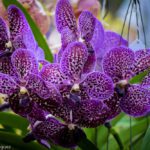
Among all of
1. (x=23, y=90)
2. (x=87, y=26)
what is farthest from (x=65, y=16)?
(x=23, y=90)

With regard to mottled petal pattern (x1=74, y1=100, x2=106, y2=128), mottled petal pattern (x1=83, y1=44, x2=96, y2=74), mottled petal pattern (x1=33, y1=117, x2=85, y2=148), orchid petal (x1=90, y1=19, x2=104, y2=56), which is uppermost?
orchid petal (x1=90, y1=19, x2=104, y2=56)

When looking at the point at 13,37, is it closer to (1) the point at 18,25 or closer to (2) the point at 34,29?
(1) the point at 18,25

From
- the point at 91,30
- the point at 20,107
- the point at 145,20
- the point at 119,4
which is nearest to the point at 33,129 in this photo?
the point at 20,107

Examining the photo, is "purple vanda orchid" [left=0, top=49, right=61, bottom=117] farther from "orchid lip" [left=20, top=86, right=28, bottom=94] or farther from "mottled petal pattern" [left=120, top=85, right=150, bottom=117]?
"mottled petal pattern" [left=120, top=85, right=150, bottom=117]

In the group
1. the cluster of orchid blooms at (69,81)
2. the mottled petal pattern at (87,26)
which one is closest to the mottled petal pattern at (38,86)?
the cluster of orchid blooms at (69,81)

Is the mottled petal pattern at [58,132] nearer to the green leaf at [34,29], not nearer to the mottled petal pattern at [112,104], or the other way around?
the mottled petal pattern at [112,104]

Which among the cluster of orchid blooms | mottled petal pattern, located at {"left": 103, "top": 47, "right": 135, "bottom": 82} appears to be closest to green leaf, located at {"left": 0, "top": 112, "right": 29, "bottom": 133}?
the cluster of orchid blooms

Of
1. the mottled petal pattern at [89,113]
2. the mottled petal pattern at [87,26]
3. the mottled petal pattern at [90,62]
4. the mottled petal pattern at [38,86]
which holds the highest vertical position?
the mottled petal pattern at [87,26]
